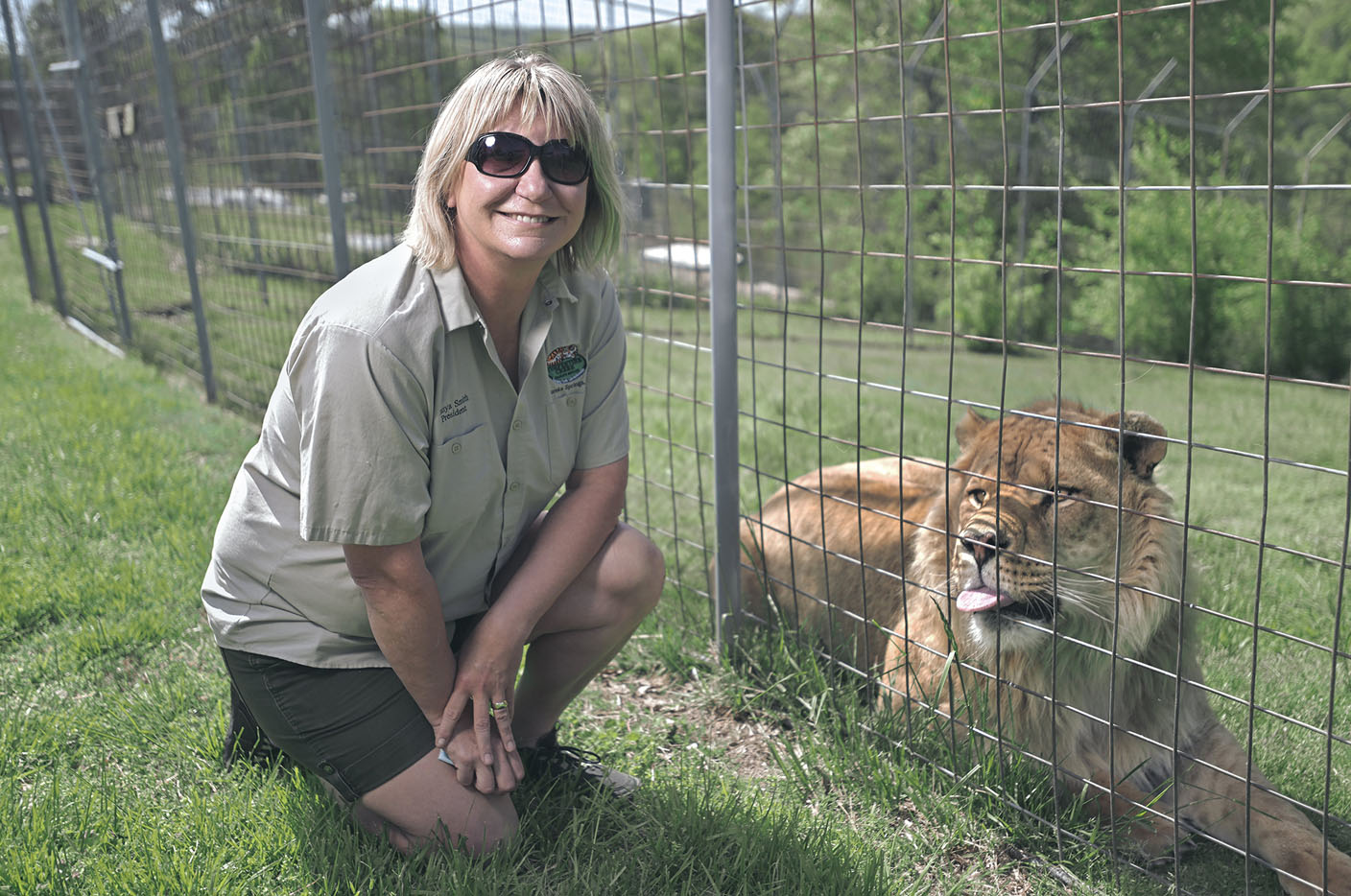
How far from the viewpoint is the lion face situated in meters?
2.87

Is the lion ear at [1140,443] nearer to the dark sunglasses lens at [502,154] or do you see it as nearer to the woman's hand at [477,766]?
the dark sunglasses lens at [502,154]

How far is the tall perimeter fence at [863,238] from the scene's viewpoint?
3.17 m

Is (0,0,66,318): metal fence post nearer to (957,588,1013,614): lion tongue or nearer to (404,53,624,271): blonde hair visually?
(404,53,624,271): blonde hair

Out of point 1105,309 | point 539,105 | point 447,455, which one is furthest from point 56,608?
point 1105,309

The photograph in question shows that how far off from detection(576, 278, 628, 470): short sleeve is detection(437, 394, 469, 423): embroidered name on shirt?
0.46 metres

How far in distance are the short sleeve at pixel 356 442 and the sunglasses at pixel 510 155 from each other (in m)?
0.50

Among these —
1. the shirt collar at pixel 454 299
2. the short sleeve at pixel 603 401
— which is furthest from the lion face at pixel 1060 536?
the shirt collar at pixel 454 299

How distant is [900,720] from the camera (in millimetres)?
3307

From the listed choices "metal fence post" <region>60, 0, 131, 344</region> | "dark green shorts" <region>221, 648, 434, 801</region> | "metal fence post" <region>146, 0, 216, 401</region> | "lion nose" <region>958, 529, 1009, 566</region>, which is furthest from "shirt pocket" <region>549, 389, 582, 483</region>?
"metal fence post" <region>60, 0, 131, 344</region>

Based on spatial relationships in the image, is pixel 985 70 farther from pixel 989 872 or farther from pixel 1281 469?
pixel 989 872

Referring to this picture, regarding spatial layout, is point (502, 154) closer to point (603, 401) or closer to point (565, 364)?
point (565, 364)

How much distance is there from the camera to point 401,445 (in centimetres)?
240

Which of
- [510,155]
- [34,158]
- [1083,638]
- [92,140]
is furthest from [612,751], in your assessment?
[34,158]

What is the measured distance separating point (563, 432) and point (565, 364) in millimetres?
183
